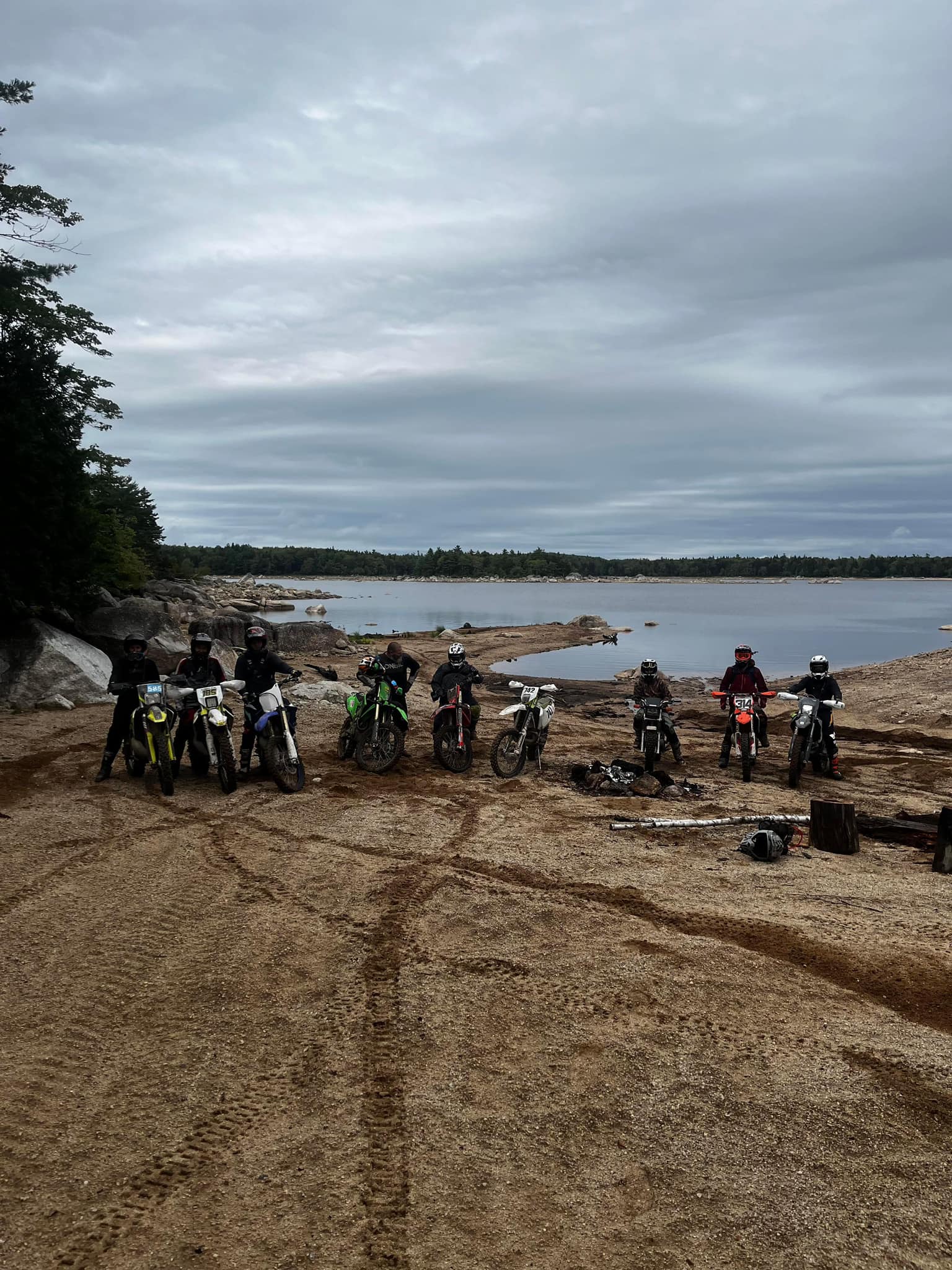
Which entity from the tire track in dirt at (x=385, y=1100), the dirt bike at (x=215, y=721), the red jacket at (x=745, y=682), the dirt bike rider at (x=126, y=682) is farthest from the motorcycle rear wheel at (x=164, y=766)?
the red jacket at (x=745, y=682)

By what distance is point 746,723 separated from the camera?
12398 mm

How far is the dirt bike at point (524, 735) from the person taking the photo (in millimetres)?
12125

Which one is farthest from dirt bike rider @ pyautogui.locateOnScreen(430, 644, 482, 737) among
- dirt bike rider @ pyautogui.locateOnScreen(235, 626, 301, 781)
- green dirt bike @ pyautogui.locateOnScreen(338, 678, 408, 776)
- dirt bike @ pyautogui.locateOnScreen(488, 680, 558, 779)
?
dirt bike rider @ pyautogui.locateOnScreen(235, 626, 301, 781)

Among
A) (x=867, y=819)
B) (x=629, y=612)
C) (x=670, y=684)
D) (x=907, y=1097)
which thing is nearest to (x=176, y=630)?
(x=670, y=684)

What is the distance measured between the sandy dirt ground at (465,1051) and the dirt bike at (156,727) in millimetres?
1443

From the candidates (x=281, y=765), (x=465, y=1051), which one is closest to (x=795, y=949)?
(x=465, y=1051)

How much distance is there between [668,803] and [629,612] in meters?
64.9

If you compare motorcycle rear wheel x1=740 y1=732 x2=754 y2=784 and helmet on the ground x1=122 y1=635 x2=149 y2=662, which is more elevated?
helmet on the ground x1=122 y1=635 x2=149 y2=662

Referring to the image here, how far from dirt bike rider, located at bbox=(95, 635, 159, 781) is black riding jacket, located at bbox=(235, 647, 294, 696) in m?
1.08

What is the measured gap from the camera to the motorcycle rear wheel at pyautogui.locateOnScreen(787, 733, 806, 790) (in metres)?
11.9

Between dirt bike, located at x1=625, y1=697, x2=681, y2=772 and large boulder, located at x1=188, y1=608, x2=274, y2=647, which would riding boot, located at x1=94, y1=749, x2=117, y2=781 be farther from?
large boulder, located at x1=188, y1=608, x2=274, y2=647

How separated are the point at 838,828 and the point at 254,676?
7036mm

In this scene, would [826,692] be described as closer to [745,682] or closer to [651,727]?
[745,682]

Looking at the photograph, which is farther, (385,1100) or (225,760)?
(225,760)
